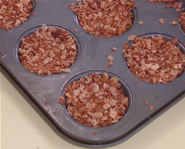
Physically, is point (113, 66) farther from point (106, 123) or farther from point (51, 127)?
point (51, 127)

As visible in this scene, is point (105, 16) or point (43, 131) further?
point (105, 16)

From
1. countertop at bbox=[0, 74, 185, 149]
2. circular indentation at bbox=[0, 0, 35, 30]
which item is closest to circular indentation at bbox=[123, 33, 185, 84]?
countertop at bbox=[0, 74, 185, 149]

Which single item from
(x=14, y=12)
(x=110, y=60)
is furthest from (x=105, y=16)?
(x=14, y=12)

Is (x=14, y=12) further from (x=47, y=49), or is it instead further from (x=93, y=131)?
(x=93, y=131)

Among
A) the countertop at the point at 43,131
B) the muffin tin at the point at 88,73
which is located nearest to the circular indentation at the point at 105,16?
the muffin tin at the point at 88,73

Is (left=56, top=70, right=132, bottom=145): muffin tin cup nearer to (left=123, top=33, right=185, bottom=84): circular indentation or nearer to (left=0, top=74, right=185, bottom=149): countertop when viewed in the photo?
(left=0, top=74, right=185, bottom=149): countertop

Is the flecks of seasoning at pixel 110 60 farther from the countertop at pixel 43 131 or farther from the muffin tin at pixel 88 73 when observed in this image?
the countertop at pixel 43 131
